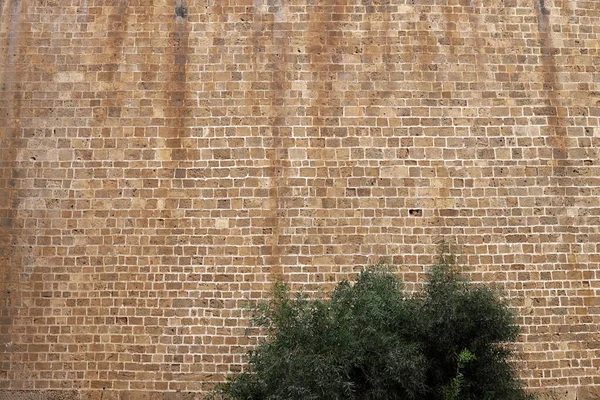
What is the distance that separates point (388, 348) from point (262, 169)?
109 inches

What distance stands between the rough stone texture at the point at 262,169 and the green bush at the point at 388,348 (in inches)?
50.1

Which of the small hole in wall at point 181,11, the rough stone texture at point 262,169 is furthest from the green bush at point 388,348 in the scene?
the small hole in wall at point 181,11

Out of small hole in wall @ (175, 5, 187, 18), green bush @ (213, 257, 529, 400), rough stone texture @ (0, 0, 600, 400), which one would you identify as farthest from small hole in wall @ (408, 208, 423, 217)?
small hole in wall @ (175, 5, 187, 18)

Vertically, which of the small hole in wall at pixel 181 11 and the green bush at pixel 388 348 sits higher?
the small hole in wall at pixel 181 11

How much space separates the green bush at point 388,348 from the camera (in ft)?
16.7

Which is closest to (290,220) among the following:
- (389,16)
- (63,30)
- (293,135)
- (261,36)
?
(293,135)

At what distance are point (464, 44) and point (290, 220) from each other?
3.08 metres

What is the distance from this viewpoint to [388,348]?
5.19m

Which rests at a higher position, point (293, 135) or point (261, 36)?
point (261, 36)

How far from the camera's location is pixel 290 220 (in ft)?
22.8

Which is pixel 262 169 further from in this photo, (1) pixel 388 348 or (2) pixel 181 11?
(1) pixel 388 348

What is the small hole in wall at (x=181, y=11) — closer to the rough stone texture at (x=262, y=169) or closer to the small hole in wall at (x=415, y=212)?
the rough stone texture at (x=262, y=169)

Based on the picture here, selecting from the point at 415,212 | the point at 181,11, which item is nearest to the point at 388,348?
the point at 415,212

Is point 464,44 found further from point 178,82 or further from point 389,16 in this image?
point 178,82
